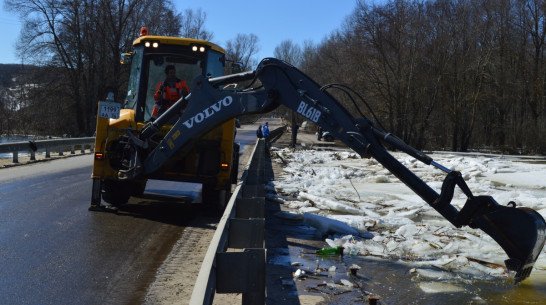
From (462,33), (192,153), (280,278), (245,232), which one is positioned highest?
(462,33)

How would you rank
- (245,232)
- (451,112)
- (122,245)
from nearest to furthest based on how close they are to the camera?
1. (245,232)
2. (122,245)
3. (451,112)

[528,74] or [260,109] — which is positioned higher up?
[528,74]

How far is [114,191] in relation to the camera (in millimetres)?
10453

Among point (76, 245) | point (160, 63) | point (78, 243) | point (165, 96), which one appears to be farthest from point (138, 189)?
point (76, 245)

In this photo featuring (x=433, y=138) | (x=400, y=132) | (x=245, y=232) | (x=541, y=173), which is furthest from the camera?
(x=433, y=138)

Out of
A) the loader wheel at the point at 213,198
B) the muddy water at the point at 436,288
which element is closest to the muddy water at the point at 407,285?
the muddy water at the point at 436,288

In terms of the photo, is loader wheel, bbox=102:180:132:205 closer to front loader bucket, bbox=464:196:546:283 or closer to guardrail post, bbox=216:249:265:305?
guardrail post, bbox=216:249:265:305

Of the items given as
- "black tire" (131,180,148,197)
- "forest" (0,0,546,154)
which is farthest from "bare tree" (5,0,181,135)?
"black tire" (131,180,148,197)

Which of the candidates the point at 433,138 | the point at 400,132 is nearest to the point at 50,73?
the point at 400,132

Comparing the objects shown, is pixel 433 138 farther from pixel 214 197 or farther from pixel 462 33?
pixel 214 197

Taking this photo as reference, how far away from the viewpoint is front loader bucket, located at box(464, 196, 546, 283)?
5.57 meters

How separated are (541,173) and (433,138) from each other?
28377mm

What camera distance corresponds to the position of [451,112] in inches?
1670

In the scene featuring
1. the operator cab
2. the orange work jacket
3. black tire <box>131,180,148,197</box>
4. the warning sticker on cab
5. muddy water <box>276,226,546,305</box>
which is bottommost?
muddy water <box>276,226,546,305</box>
